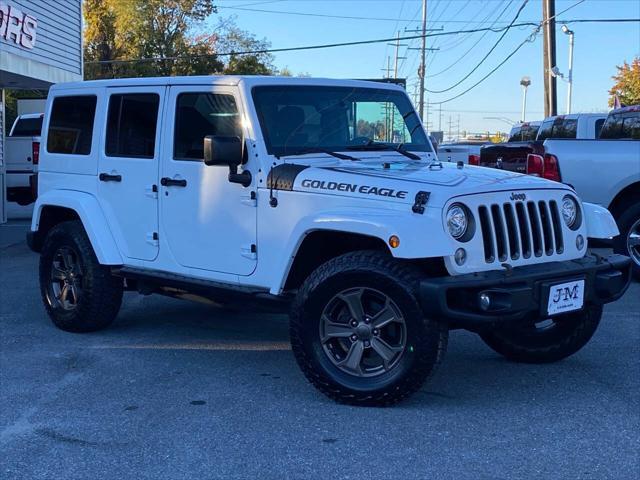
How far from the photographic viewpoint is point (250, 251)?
527 centimetres

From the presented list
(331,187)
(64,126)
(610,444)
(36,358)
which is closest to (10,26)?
(64,126)

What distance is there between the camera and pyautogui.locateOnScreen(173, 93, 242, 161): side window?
552cm

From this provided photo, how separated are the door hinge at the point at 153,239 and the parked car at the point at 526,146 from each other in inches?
200

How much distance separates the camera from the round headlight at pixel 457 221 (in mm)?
4398

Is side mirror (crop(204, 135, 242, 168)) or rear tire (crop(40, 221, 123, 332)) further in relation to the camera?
rear tire (crop(40, 221, 123, 332))

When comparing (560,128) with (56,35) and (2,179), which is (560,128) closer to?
(56,35)

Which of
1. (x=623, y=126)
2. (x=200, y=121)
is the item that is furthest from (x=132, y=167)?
(x=623, y=126)

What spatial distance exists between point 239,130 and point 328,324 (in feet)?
4.89

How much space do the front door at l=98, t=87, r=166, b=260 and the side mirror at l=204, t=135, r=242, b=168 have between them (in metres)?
0.90

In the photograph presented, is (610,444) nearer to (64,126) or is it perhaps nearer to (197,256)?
(197,256)

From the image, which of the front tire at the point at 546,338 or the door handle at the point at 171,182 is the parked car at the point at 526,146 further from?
the door handle at the point at 171,182

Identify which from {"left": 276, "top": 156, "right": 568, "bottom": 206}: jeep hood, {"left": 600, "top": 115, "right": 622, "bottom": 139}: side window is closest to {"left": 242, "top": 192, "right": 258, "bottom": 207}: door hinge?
{"left": 276, "top": 156, "right": 568, "bottom": 206}: jeep hood

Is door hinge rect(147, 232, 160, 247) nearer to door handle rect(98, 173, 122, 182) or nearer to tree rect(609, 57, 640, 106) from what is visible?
door handle rect(98, 173, 122, 182)

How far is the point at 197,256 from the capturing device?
562 cm
